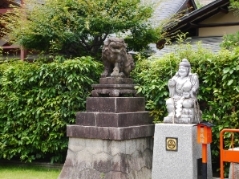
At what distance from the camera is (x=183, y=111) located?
827cm

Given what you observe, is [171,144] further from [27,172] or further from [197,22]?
[197,22]

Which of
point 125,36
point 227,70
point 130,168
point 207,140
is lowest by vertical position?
point 130,168

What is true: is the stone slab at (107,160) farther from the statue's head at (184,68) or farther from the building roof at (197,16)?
the building roof at (197,16)

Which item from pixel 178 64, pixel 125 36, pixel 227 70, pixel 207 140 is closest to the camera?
pixel 207 140

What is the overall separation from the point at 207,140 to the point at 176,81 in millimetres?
1926

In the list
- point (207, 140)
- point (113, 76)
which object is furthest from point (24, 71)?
point (207, 140)

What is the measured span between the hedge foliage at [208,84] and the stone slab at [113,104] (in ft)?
1.66

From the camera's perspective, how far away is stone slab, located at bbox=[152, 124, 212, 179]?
26.0ft

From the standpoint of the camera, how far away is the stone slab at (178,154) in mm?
7918

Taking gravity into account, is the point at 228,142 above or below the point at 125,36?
below

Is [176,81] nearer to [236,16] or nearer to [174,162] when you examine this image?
[174,162]

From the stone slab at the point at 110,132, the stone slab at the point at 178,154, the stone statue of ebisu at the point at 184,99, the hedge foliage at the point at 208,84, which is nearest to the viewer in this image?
the stone slab at the point at 178,154

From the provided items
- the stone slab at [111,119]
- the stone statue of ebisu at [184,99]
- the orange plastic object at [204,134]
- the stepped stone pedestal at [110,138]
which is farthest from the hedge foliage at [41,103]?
the orange plastic object at [204,134]

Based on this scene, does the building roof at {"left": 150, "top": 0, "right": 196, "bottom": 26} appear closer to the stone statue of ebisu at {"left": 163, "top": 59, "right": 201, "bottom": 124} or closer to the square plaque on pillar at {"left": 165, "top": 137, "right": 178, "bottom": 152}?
the stone statue of ebisu at {"left": 163, "top": 59, "right": 201, "bottom": 124}
